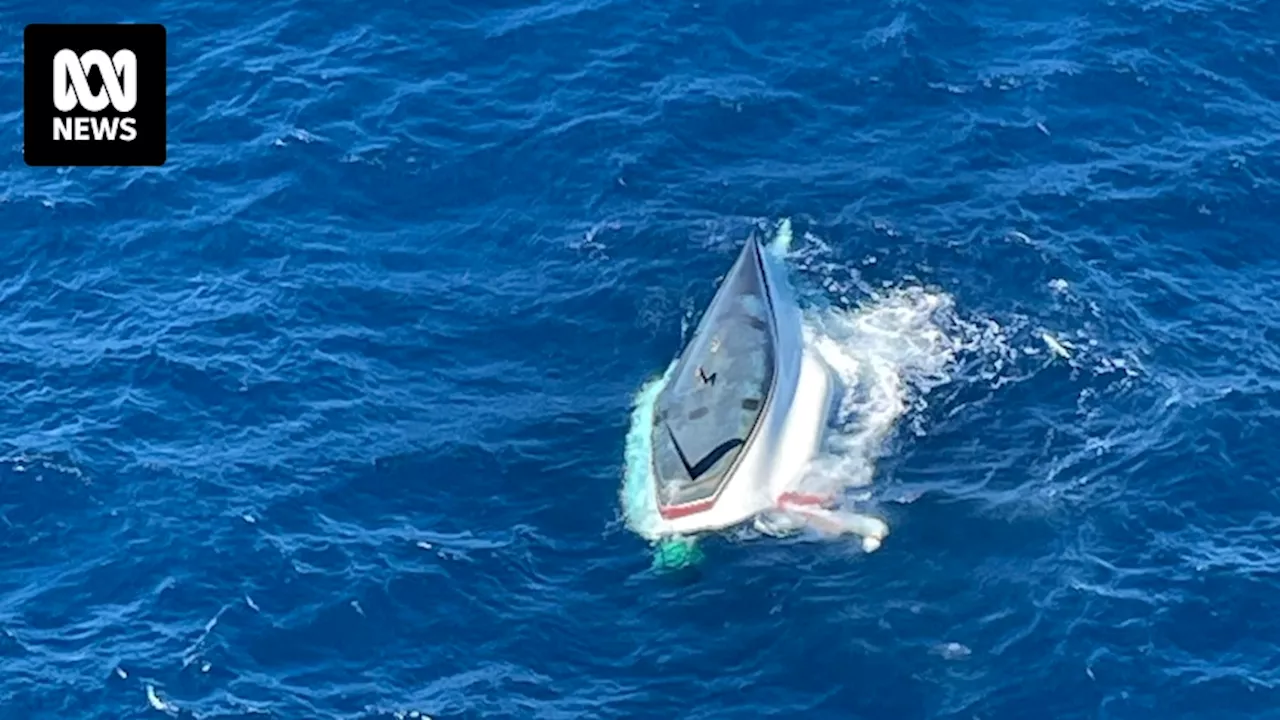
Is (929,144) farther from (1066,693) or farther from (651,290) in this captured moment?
(1066,693)

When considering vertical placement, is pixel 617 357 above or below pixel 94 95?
below

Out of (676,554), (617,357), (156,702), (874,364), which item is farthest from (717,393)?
(156,702)

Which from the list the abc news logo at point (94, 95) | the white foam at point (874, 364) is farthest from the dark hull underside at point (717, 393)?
the abc news logo at point (94, 95)

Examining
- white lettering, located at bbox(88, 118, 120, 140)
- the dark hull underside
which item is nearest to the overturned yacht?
the dark hull underside

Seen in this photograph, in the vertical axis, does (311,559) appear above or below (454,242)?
below

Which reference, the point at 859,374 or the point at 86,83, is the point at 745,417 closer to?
the point at 859,374

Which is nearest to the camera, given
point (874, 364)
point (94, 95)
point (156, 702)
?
point (156, 702)

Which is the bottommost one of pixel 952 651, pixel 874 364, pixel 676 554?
pixel 952 651

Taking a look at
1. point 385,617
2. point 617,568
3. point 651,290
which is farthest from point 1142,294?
point 385,617
